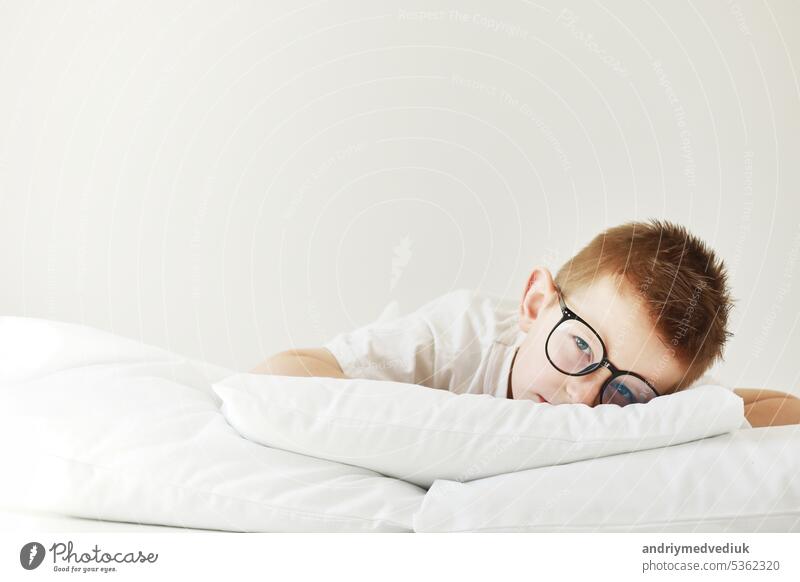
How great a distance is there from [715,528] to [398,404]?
29 centimetres

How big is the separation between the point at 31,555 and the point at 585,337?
58cm

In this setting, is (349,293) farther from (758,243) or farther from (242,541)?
(758,243)

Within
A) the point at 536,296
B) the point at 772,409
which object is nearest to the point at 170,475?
the point at 536,296

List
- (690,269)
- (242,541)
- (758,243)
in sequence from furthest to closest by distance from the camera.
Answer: (758,243)
(690,269)
(242,541)

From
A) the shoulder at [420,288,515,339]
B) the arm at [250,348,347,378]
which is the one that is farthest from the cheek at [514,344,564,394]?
the arm at [250,348,347,378]

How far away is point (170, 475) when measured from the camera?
637 millimetres

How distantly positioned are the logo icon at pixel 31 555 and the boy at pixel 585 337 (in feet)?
1.00

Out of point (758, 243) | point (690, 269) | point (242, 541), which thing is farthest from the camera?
point (758, 243)

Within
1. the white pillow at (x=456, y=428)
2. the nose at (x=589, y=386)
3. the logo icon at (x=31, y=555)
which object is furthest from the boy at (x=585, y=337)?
the logo icon at (x=31, y=555)

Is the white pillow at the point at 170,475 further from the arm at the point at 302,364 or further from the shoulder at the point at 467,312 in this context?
the shoulder at the point at 467,312

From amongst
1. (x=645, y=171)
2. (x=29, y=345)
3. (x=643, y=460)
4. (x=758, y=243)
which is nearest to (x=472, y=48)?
(x=645, y=171)

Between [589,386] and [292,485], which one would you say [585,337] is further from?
[292,485]

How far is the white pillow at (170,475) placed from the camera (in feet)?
2.07

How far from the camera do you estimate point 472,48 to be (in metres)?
0.95
